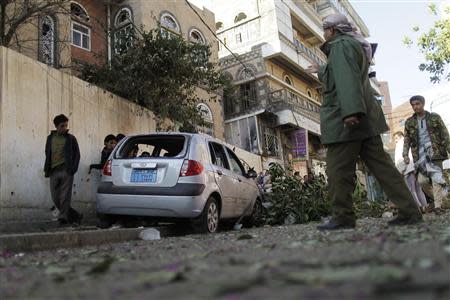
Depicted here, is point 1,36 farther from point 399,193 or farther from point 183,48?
point 399,193

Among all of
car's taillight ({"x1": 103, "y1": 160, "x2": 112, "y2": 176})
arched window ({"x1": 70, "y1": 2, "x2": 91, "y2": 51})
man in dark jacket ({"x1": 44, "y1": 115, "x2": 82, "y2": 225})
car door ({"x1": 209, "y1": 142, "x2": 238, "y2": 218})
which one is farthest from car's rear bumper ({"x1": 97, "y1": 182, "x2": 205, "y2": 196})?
arched window ({"x1": 70, "y1": 2, "x2": 91, "y2": 51})

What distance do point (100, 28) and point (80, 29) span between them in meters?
0.81

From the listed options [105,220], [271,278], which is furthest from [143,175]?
[271,278]

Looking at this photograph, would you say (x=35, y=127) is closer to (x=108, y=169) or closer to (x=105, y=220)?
(x=108, y=169)

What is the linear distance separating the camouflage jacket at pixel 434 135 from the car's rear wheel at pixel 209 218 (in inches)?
128

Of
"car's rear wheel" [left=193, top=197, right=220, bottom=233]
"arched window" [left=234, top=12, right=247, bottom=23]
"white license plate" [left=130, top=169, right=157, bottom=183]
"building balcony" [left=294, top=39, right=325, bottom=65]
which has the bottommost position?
"car's rear wheel" [left=193, top=197, right=220, bottom=233]

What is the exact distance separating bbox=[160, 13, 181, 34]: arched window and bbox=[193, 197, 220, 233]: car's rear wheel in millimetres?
12905

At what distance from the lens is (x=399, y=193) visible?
4418mm

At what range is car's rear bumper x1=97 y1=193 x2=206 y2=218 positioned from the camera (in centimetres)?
603

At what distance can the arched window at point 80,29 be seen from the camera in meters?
16.0

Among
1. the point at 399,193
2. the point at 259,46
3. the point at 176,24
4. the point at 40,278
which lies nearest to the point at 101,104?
the point at 399,193

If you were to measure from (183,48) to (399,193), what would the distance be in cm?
698

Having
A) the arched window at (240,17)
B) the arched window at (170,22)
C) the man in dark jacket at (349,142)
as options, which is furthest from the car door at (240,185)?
the arched window at (240,17)

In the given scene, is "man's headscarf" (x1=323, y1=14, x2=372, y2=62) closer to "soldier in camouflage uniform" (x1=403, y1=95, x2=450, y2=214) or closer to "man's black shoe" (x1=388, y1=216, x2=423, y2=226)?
"man's black shoe" (x1=388, y1=216, x2=423, y2=226)
